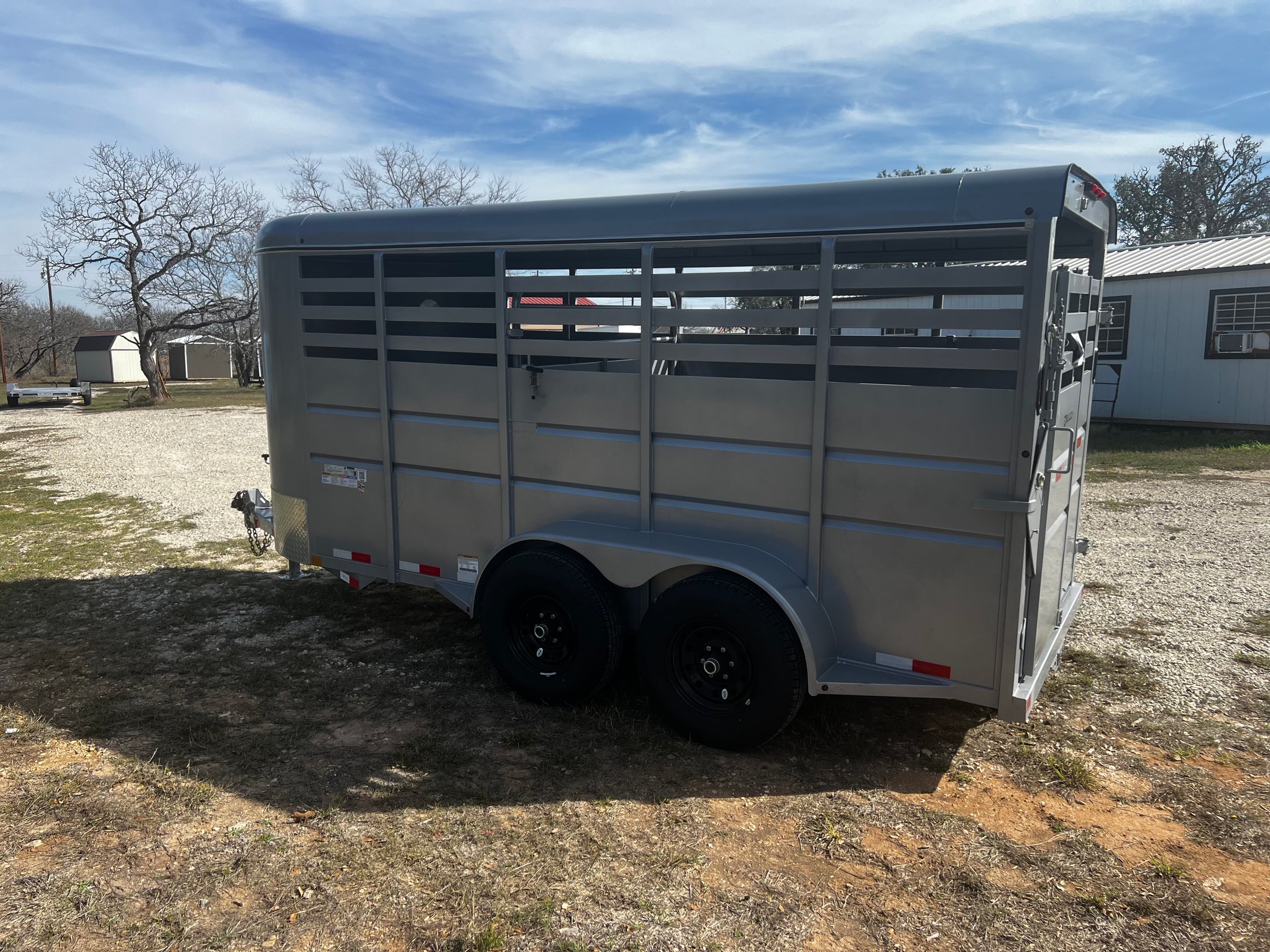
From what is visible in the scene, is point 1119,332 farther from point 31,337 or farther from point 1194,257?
point 31,337

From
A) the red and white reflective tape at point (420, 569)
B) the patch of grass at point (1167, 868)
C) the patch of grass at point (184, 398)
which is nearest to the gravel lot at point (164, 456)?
the patch of grass at point (184, 398)

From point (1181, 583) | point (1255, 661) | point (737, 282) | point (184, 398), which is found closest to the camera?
point (737, 282)

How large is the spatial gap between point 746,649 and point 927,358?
1.47 m

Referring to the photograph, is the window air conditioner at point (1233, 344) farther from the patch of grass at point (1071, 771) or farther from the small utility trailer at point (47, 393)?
the small utility trailer at point (47, 393)

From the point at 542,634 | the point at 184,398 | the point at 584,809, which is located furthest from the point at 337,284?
the point at 184,398

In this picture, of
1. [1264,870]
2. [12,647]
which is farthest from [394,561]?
[1264,870]

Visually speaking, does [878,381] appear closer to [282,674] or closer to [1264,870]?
[1264,870]

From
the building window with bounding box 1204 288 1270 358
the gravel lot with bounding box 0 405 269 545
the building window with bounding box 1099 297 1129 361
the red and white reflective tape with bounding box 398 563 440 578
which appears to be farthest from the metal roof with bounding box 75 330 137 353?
the red and white reflective tape with bounding box 398 563 440 578

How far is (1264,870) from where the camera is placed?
316 cm

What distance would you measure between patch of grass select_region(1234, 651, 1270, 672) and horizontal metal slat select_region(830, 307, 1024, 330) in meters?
3.19

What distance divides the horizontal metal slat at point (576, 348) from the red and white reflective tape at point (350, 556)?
1686mm

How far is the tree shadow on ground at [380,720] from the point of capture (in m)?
3.82

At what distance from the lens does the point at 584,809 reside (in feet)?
11.8

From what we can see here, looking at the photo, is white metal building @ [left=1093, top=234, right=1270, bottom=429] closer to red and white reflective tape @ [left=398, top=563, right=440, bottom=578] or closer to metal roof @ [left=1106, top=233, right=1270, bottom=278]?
metal roof @ [left=1106, top=233, right=1270, bottom=278]
